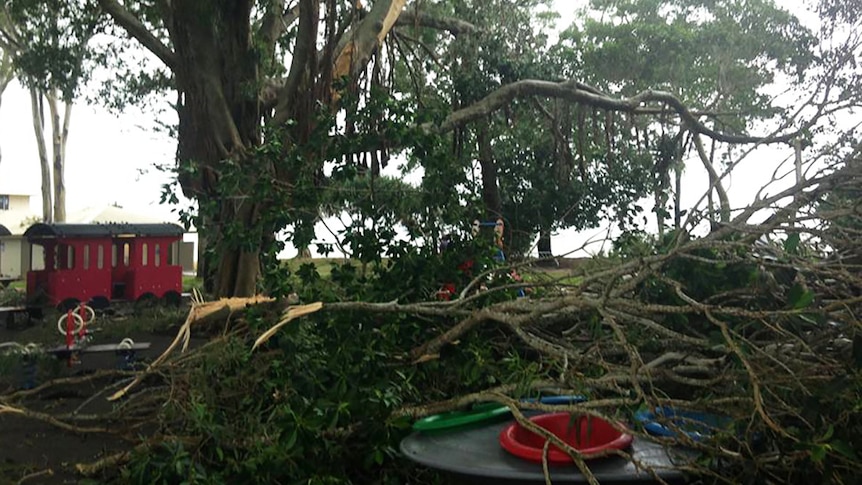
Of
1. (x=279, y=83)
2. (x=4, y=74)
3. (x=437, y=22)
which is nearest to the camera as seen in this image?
(x=279, y=83)

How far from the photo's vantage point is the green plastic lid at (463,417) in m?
3.68

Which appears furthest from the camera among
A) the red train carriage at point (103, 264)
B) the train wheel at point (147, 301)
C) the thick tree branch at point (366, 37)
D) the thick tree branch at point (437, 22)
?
the train wheel at point (147, 301)

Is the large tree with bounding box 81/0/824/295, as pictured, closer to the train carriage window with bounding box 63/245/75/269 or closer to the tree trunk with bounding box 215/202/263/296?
the tree trunk with bounding box 215/202/263/296

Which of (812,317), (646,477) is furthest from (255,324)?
(812,317)

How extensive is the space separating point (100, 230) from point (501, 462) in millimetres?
14011

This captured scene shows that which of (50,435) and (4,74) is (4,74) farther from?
(50,435)

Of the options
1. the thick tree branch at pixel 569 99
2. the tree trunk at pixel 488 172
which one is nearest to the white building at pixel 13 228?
the tree trunk at pixel 488 172

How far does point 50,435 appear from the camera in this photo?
5.59 m

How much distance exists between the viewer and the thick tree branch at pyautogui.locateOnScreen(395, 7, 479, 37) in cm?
1173

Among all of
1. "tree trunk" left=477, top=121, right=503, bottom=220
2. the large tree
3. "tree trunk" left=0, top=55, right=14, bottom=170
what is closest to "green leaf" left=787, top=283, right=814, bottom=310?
the large tree

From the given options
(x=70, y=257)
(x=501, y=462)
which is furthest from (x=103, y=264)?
(x=501, y=462)

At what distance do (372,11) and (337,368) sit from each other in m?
7.11

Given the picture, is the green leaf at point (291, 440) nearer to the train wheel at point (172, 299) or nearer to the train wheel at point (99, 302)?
the train wheel at point (99, 302)

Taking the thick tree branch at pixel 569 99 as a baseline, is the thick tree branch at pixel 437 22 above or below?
above
